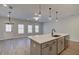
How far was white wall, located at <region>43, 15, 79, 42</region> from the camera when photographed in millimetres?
2506

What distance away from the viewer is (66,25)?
268 centimetres

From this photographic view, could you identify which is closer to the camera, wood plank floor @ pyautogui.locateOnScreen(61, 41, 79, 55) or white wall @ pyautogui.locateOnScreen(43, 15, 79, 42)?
wood plank floor @ pyautogui.locateOnScreen(61, 41, 79, 55)

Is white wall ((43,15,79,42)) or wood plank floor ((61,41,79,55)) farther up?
white wall ((43,15,79,42))

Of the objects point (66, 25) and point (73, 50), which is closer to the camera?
point (73, 50)

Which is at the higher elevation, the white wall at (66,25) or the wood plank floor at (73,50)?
the white wall at (66,25)

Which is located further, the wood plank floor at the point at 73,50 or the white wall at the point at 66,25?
the white wall at the point at 66,25

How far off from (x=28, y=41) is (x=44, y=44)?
0.96 meters

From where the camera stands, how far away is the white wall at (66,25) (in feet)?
8.22

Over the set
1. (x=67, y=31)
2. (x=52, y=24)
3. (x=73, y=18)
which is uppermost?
(x=73, y=18)

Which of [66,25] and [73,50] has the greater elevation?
[66,25]

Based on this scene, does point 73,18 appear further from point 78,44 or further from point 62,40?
point 62,40

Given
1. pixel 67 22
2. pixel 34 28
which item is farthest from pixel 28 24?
pixel 67 22

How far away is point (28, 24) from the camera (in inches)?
121
